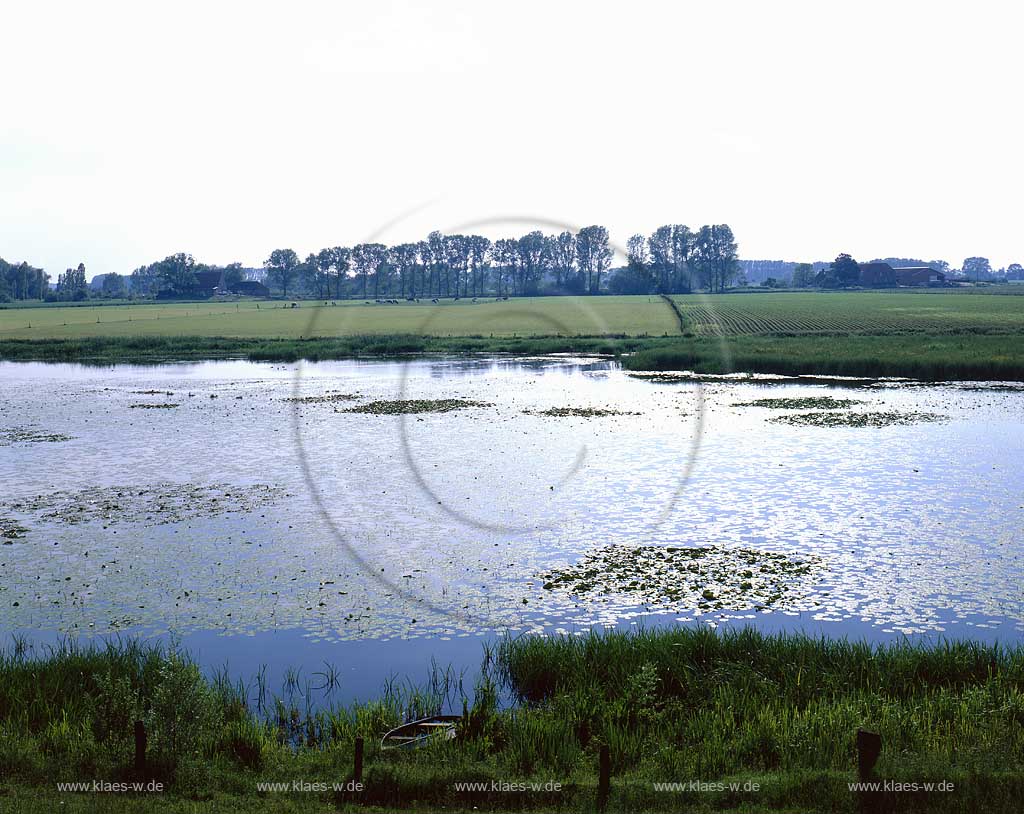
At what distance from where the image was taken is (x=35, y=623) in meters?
15.1

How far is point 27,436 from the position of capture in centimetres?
3475

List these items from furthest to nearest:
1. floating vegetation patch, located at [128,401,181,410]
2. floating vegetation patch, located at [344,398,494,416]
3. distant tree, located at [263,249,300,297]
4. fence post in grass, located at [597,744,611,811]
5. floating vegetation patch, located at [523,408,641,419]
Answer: distant tree, located at [263,249,300,297] → floating vegetation patch, located at [128,401,181,410] → floating vegetation patch, located at [344,398,494,416] → floating vegetation patch, located at [523,408,641,419] → fence post in grass, located at [597,744,611,811]

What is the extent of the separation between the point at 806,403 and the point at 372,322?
2744 inches

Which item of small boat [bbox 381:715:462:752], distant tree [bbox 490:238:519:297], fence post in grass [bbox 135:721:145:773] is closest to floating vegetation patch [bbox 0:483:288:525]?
small boat [bbox 381:715:462:752]

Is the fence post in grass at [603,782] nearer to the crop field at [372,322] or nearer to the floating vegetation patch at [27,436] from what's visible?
the floating vegetation patch at [27,436]

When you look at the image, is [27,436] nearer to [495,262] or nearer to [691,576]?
[691,576]

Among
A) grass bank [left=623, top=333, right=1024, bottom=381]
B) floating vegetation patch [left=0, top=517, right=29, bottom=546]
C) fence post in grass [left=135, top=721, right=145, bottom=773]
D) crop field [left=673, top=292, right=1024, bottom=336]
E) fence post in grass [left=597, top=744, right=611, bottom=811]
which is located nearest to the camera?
fence post in grass [left=597, top=744, right=611, bottom=811]

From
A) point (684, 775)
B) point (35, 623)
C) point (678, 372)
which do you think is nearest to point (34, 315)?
point (678, 372)

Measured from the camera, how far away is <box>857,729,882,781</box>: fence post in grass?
870 cm

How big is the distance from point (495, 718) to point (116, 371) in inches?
2425

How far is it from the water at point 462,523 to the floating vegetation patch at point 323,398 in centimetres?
375

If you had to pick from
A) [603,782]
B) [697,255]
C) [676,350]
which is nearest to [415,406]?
[676,350]

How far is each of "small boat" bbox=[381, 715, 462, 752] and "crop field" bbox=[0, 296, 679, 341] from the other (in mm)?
69801

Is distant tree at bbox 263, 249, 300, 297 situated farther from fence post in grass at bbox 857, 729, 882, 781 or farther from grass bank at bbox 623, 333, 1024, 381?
fence post in grass at bbox 857, 729, 882, 781
